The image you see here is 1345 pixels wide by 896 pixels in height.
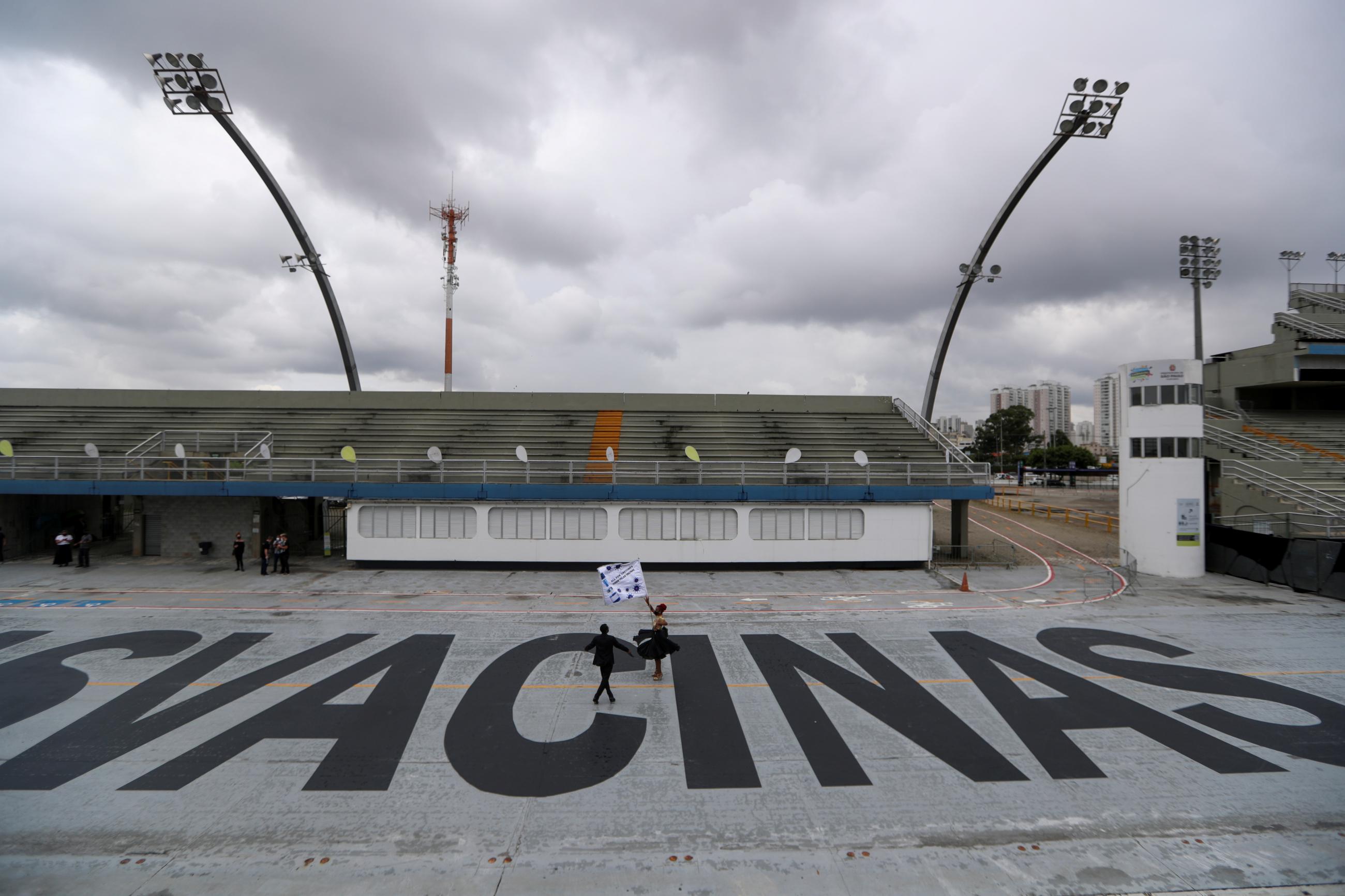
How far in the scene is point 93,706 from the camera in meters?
11.0

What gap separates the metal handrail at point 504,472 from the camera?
23.3 m

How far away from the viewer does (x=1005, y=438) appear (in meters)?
102

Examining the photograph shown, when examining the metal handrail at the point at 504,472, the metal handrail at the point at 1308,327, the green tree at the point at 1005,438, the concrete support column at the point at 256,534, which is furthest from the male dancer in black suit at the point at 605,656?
the green tree at the point at 1005,438

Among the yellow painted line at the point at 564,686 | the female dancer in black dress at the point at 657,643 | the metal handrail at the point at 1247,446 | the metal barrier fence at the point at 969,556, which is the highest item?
the metal handrail at the point at 1247,446

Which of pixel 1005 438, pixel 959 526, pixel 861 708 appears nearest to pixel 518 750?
pixel 861 708

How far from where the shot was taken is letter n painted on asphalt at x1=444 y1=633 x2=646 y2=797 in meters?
8.81

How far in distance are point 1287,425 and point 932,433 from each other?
25430 millimetres

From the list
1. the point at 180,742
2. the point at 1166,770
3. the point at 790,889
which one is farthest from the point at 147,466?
the point at 1166,770

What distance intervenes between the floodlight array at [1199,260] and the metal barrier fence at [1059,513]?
18165mm

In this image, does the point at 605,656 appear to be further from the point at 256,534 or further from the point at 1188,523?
the point at 1188,523

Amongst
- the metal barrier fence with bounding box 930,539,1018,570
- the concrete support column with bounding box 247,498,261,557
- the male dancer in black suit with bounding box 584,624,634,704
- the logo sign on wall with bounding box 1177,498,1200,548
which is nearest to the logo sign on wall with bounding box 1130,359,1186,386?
the logo sign on wall with bounding box 1177,498,1200,548

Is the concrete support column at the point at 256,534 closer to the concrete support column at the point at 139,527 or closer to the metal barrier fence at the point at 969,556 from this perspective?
the concrete support column at the point at 139,527

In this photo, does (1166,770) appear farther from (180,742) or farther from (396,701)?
(180,742)

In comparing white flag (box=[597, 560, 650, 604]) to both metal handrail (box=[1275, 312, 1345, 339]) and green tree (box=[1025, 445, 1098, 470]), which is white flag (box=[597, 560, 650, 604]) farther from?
green tree (box=[1025, 445, 1098, 470])
